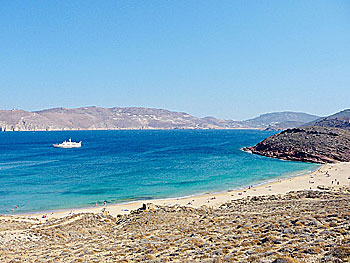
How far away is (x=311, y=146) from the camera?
7731cm

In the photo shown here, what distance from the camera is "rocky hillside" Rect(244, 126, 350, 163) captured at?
72.0 m

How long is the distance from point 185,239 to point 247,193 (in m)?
24.8

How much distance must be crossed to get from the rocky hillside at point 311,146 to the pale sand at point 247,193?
52.2ft

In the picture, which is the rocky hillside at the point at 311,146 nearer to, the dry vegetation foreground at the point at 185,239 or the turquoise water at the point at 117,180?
the turquoise water at the point at 117,180

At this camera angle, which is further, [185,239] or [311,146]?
[311,146]

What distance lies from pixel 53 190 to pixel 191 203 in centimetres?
2170

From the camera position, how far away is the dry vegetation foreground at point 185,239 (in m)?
12.4

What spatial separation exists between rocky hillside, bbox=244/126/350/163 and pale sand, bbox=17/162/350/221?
15.9m

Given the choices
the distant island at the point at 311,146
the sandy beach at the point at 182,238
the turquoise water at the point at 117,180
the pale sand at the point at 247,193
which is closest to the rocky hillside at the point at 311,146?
the distant island at the point at 311,146

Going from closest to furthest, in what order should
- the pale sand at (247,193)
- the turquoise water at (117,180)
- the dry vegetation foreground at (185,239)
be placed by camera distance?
the dry vegetation foreground at (185,239), the pale sand at (247,193), the turquoise water at (117,180)

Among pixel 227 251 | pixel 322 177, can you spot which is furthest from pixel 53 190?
pixel 322 177

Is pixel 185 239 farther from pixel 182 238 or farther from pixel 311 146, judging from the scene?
pixel 311 146

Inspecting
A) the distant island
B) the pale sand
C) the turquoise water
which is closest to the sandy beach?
the pale sand

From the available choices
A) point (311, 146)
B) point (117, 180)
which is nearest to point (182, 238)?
point (117, 180)
